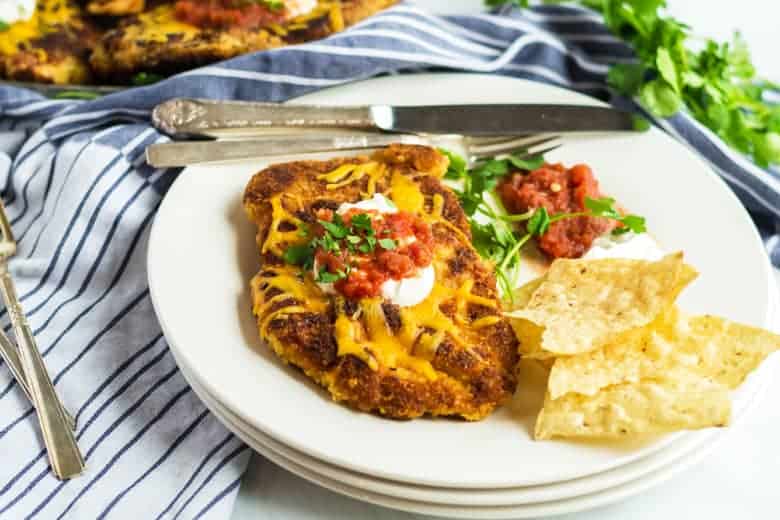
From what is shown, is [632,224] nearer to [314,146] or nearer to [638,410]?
[638,410]

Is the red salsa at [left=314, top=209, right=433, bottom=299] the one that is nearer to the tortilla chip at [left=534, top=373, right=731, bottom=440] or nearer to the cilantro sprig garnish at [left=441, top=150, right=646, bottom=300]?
the cilantro sprig garnish at [left=441, top=150, right=646, bottom=300]

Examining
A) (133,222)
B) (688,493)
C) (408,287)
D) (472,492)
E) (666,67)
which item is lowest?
(688,493)

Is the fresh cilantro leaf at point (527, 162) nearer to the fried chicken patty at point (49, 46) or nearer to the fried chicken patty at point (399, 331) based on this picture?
the fried chicken patty at point (399, 331)

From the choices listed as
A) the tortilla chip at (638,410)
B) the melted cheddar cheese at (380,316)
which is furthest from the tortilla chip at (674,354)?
the melted cheddar cheese at (380,316)

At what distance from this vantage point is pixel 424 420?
3684 mm

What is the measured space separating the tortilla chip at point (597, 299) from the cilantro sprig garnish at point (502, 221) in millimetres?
396

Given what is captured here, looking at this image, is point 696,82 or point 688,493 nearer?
point 688,493

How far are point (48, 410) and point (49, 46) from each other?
2.70m

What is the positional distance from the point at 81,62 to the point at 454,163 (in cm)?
242

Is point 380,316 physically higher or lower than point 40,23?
lower

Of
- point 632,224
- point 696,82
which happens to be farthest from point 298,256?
point 696,82

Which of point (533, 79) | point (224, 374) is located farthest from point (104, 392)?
point (533, 79)

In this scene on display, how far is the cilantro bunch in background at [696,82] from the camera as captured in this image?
221 inches

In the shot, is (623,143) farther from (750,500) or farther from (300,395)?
(300,395)
